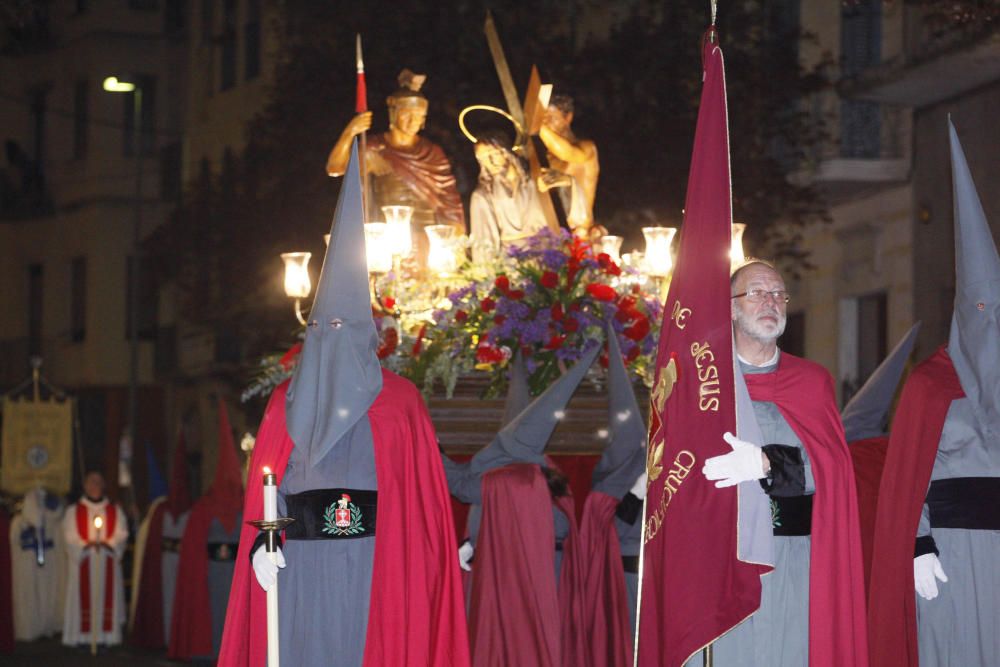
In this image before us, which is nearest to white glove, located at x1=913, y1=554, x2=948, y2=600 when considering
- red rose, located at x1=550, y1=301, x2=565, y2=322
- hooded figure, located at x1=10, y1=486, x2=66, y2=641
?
red rose, located at x1=550, y1=301, x2=565, y2=322

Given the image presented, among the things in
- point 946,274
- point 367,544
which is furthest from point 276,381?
point 946,274

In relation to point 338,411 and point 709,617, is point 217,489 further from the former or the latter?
point 709,617

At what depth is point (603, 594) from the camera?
1010cm

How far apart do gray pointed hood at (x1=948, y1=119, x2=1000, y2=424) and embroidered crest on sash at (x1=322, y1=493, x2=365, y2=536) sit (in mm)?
2468

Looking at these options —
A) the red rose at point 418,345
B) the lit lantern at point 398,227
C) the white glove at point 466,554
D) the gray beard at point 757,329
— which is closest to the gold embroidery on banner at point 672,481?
the gray beard at point 757,329

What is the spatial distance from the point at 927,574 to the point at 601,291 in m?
4.11

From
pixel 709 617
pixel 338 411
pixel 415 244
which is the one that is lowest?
pixel 709 617

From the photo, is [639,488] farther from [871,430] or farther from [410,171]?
[410,171]

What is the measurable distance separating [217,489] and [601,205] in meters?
7.74

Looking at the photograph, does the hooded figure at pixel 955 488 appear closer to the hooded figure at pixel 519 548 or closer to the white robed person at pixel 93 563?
the hooded figure at pixel 519 548

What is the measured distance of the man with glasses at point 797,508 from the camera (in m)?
7.05

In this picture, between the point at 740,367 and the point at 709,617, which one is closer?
the point at 709,617

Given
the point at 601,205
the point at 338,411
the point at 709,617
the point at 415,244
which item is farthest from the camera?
the point at 601,205

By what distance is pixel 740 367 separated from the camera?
728 centimetres
